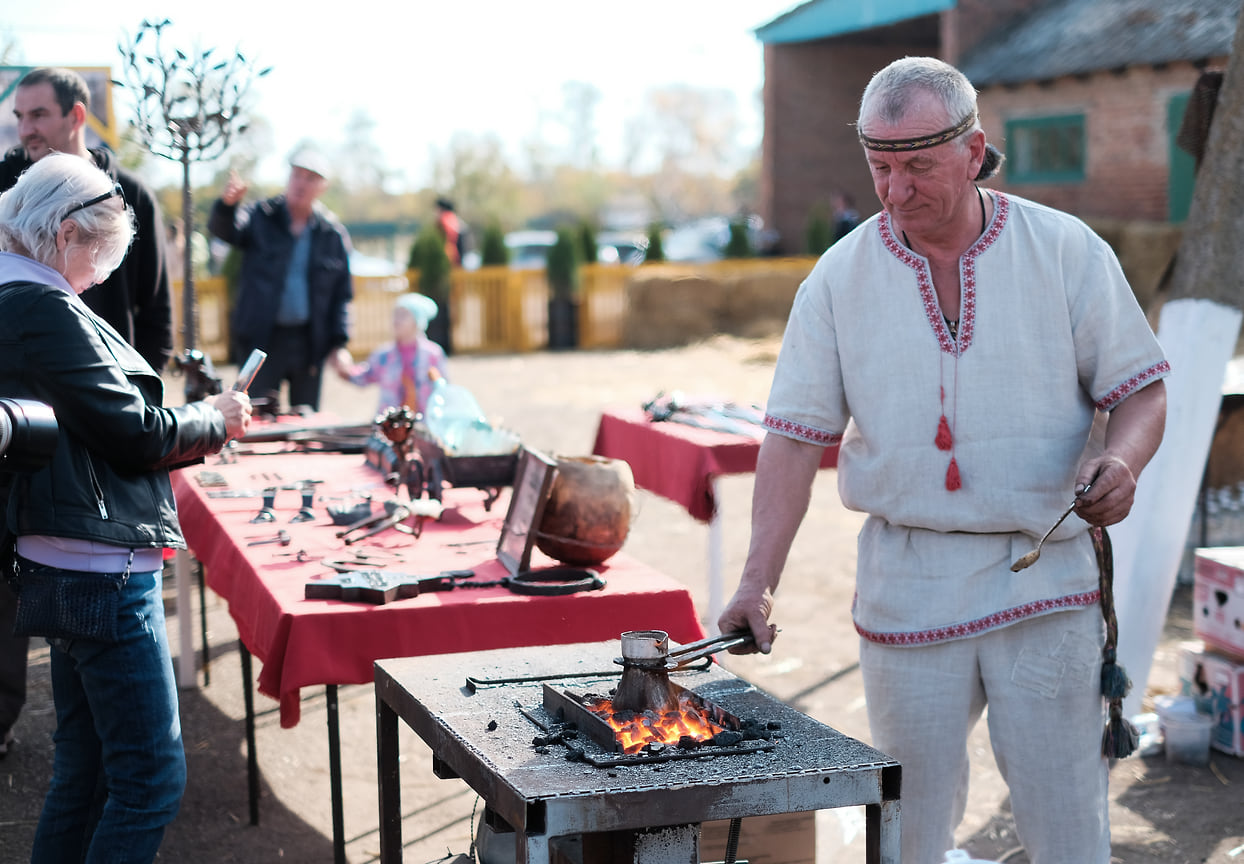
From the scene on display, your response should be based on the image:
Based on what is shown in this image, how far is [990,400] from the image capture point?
2.47 m

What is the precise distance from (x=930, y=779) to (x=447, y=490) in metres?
2.21

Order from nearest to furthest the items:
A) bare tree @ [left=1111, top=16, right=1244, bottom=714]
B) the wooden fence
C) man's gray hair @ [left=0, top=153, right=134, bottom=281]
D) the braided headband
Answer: the braided headband
man's gray hair @ [left=0, top=153, right=134, bottom=281]
bare tree @ [left=1111, top=16, right=1244, bottom=714]
the wooden fence

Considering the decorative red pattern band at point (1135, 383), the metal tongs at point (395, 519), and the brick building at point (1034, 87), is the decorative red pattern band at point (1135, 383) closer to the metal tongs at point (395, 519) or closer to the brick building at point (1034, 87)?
the metal tongs at point (395, 519)

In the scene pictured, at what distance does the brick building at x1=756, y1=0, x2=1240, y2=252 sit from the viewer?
16.5m

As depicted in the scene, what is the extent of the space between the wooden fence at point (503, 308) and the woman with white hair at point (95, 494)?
1513 centimetres

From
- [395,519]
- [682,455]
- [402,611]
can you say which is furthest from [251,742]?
[682,455]

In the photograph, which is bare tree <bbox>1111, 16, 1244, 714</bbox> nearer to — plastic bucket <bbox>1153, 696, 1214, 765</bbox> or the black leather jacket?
plastic bucket <bbox>1153, 696, 1214, 765</bbox>

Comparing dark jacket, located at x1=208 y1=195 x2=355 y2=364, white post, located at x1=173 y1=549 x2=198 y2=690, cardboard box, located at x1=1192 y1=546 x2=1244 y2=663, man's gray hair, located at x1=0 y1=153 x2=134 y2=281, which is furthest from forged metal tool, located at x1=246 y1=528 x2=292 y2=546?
dark jacket, located at x1=208 y1=195 x2=355 y2=364

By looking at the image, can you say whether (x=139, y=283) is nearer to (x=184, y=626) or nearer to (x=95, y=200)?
(x=184, y=626)

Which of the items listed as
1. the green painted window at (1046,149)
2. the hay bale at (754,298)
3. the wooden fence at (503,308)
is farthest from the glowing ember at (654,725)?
the hay bale at (754,298)

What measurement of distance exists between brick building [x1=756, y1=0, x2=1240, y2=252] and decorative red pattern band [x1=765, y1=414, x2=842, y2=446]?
1176 cm

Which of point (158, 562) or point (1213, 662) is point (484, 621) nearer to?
point (158, 562)

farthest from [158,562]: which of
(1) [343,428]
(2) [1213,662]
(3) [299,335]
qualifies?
(3) [299,335]

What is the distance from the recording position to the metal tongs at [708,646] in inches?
87.0
